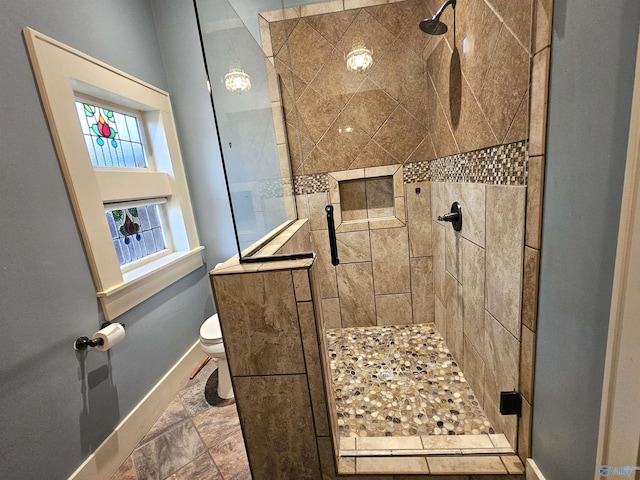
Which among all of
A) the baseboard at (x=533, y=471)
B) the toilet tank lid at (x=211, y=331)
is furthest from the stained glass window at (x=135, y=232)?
the baseboard at (x=533, y=471)

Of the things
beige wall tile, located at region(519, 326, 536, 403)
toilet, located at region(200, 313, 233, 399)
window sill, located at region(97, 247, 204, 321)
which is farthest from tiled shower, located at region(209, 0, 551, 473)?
window sill, located at region(97, 247, 204, 321)

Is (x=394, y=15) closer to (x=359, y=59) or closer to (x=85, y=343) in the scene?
(x=359, y=59)

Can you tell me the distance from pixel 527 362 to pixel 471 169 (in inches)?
33.6

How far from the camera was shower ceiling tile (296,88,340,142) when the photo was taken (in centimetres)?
195

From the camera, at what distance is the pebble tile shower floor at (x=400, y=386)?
131cm

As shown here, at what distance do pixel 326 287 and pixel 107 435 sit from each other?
61.0 inches

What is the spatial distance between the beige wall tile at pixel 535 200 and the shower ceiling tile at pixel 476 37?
525mm

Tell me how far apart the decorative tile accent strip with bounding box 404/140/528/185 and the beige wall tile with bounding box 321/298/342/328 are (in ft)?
4.05

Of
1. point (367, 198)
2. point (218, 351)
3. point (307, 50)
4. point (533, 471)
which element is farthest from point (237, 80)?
point (533, 471)

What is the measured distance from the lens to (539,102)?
2.64 ft

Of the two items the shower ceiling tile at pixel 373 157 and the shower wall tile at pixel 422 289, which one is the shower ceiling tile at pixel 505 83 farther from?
the shower wall tile at pixel 422 289

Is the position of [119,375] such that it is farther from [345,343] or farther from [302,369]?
[345,343]

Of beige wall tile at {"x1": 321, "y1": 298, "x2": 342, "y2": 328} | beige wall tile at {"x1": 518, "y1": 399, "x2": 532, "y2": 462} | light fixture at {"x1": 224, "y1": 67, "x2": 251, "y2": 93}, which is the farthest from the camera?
beige wall tile at {"x1": 321, "y1": 298, "x2": 342, "y2": 328}

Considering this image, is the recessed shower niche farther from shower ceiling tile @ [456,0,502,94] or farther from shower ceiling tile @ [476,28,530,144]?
shower ceiling tile @ [476,28,530,144]
